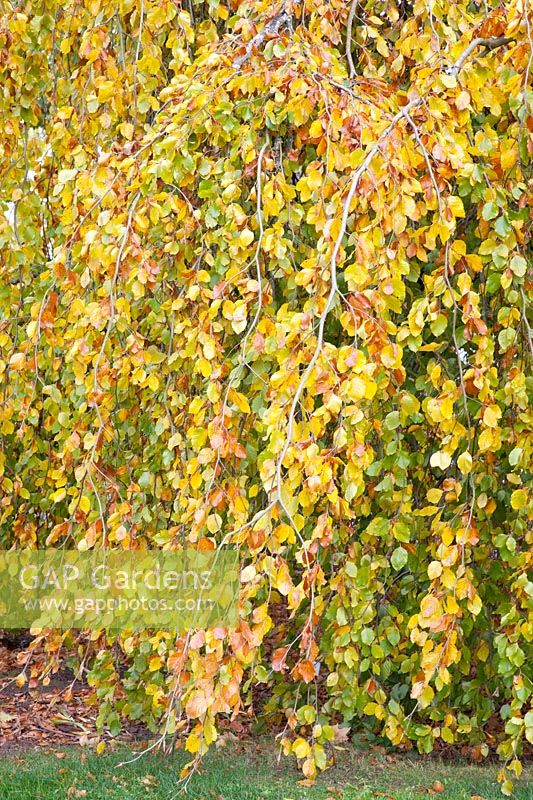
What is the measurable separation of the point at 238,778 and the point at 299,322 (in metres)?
1.53

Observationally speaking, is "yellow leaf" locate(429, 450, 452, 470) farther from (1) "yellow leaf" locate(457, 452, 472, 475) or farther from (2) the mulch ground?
(2) the mulch ground

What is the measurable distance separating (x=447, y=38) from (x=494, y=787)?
1901mm

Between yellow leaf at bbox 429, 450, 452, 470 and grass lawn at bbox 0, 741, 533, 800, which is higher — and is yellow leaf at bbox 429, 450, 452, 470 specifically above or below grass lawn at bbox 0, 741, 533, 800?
above

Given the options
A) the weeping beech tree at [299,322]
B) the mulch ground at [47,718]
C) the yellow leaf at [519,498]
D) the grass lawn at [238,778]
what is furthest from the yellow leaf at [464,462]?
the mulch ground at [47,718]

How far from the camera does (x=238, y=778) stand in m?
2.63

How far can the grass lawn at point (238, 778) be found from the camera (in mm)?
2504

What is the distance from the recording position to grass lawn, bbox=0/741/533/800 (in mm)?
2504

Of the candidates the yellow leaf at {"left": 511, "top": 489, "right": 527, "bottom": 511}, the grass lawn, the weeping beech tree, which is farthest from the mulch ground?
the yellow leaf at {"left": 511, "top": 489, "right": 527, "bottom": 511}

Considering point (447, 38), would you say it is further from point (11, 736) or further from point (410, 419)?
point (11, 736)

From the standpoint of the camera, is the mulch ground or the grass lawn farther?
the mulch ground

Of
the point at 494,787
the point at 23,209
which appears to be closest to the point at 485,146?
the point at 23,209

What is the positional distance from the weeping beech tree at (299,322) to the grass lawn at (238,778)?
0.11 m

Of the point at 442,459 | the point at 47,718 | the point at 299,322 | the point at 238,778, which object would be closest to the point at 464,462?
the point at 442,459

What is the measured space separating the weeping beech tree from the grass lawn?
0.11m
